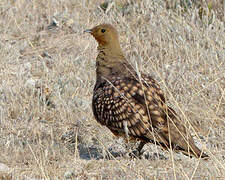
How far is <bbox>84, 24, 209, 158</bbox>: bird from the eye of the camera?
171 inches

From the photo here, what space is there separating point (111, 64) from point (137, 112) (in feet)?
2.36

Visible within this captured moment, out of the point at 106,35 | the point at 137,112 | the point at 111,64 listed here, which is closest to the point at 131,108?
the point at 137,112

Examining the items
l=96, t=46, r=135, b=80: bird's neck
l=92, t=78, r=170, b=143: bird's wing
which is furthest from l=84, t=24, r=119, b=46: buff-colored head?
l=92, t=78, r=170, b=143: bird's wing

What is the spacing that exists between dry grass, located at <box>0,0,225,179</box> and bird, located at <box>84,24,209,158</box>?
0.16 meters

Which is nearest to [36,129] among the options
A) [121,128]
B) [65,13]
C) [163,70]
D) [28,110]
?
[28,110]

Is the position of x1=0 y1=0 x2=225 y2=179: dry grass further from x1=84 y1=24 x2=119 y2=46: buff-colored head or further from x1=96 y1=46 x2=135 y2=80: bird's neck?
x1=84 y1=24 x2=119 y2=46: buff-colored head

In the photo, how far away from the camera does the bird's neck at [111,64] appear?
194 inches

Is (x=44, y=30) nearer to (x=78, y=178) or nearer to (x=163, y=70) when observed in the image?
(x=163, y=70)

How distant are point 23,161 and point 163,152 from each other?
1224 mm

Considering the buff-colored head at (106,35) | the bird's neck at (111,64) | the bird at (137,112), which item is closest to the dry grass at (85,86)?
the bird at (137,112)

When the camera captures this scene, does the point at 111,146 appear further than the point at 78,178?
Yes

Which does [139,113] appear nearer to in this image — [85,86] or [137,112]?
[137,112]

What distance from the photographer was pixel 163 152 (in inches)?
194

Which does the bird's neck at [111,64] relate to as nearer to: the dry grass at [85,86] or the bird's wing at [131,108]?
the bird's wing at [131,108]
